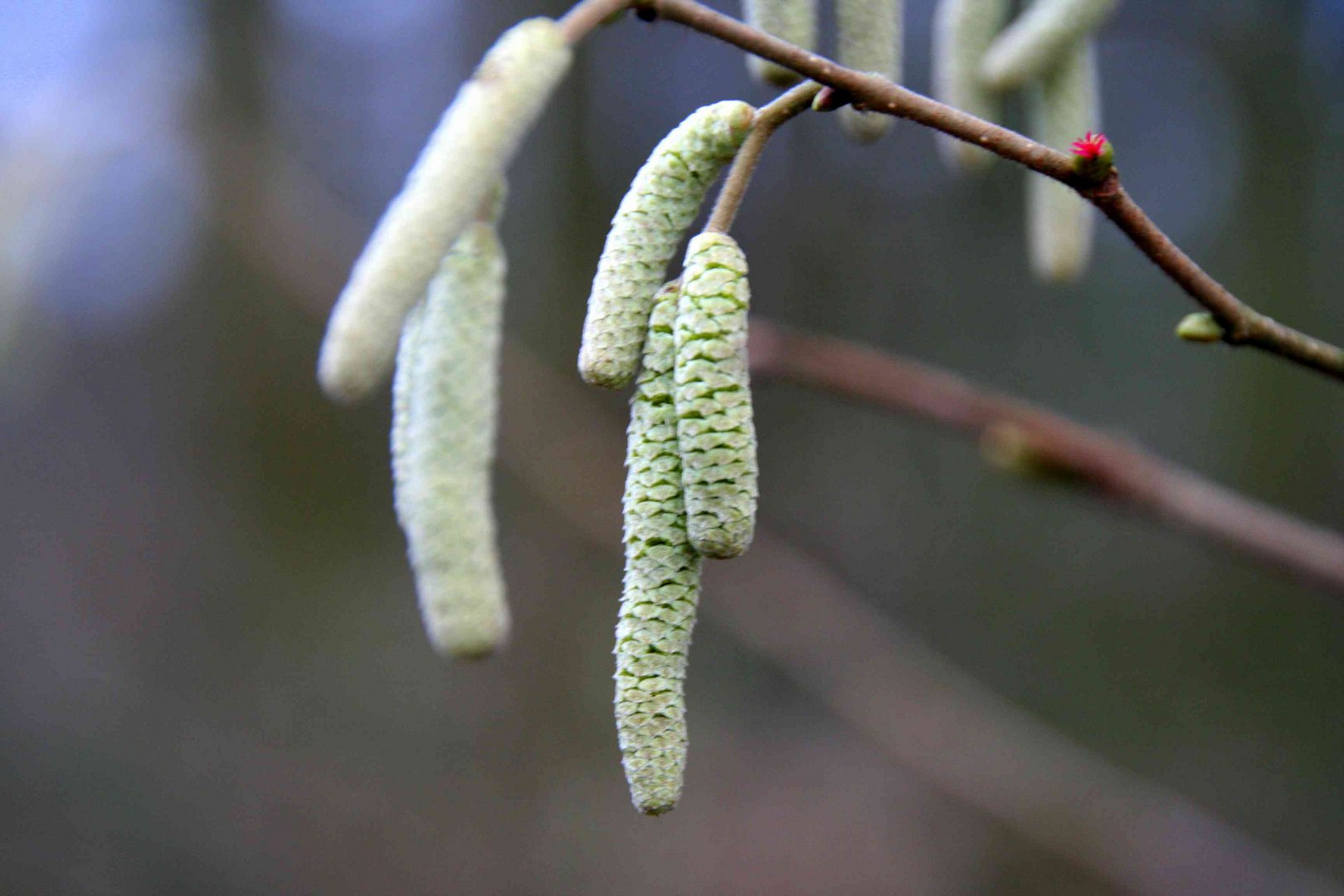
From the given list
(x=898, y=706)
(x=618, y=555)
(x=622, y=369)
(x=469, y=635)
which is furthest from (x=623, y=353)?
(x=618, y=555)

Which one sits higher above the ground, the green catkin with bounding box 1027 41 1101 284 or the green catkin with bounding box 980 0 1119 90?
the green catkin with bounding box 980 0 1119 90

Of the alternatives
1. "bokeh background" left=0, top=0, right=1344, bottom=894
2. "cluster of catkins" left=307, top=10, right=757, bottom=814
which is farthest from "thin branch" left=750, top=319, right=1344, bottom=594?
"bokeh background" left=0, top=0, right=1344, bottom=894

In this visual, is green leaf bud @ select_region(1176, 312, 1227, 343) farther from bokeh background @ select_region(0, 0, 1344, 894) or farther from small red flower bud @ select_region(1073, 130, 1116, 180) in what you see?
bokeh background @ select_region(0, 0, 1344, 894)

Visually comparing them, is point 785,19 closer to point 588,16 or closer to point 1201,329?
point 588,16

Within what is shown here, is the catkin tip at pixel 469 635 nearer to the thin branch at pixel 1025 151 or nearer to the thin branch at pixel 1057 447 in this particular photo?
the thin branch at pixel 1025 151

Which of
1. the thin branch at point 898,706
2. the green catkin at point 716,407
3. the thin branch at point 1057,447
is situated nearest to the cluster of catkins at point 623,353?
the green catkin at point 716,407
